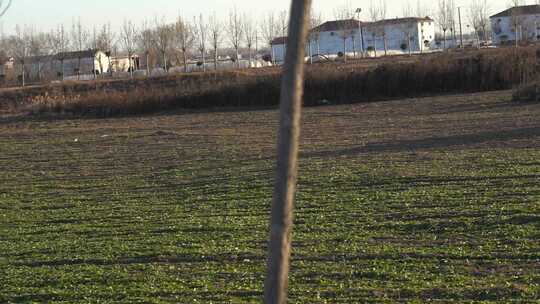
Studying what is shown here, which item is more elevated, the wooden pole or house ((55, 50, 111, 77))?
house ((55, 50, 111, 77))

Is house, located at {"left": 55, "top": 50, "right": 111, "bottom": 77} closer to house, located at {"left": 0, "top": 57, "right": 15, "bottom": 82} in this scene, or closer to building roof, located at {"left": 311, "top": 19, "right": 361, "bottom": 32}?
house, located at {"left": 0, "top": 57, "right": 15, "bottom": 82}

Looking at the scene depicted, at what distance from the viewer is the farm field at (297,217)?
9062 millimetres

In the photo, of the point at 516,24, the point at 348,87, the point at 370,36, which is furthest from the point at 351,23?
the point at 348,87

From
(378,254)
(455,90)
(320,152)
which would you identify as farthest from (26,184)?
(455,90)

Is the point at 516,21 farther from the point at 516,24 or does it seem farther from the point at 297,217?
the point at 297,217

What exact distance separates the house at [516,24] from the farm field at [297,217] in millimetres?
67951

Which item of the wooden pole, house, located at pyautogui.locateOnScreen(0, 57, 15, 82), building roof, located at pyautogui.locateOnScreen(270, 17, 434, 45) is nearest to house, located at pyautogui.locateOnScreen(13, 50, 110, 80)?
house, located at pyautogui.locateOnScreen(0, 57, 15, 82)

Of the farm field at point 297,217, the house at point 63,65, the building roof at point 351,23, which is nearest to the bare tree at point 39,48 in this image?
the house at point 63,65

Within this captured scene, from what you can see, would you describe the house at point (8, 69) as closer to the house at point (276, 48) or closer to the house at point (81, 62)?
the house at point (81, 62)

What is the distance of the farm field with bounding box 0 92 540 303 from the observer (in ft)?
29.7

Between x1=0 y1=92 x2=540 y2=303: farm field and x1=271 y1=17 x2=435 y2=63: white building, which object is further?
x1=271 y1=17 x2=435 y2=63: white building

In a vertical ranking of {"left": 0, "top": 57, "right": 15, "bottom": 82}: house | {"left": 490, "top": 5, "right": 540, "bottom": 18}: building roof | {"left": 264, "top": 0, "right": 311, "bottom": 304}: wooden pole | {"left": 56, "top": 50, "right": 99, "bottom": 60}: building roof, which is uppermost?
{"left": 490, "top": 5, "right": 540, "bottom": 18}: building roof

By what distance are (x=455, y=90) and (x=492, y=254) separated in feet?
122

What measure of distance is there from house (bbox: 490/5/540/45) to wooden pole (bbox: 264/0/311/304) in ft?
299
